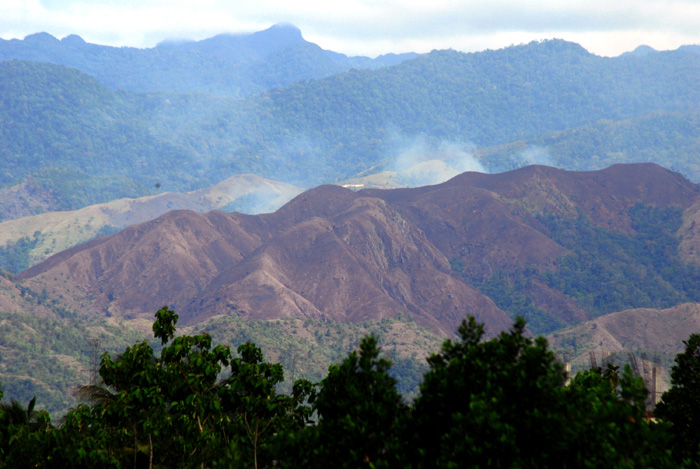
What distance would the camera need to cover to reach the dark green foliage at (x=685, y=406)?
29.7 meters

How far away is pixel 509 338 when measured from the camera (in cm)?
2414

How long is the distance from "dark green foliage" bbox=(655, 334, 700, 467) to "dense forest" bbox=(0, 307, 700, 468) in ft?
0.16

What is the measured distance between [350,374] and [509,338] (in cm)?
542

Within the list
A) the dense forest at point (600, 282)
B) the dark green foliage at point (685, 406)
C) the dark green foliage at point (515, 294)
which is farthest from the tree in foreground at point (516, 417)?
the dense forest at point (600, 282)

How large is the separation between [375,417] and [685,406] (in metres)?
13.5

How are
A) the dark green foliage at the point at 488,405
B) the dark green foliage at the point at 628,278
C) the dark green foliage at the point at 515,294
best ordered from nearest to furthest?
the dark green foliage at the point at 488,405 → the dark green foliage at the point at 515,294 → the dark green foliage at the point at 628,278

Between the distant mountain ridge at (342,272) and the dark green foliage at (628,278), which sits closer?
the distant mountain ridge at (342,272)

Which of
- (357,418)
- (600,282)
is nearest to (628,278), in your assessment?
(600,282)

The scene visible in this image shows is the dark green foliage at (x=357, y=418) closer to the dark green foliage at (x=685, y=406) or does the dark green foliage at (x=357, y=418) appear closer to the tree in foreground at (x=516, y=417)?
the tree in foreground at (x=516, y=417)

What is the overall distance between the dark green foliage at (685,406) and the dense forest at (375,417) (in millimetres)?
49

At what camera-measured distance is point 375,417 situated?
82.1 feet

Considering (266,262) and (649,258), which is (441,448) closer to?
(266,262)

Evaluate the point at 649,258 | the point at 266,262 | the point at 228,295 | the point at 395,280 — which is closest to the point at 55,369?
the point at 228,295

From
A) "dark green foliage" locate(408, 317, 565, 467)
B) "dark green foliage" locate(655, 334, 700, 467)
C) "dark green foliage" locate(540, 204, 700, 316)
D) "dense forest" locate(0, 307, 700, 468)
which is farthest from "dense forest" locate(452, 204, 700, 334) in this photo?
"dark green foliage" locate(408, 317, 565, 467)
